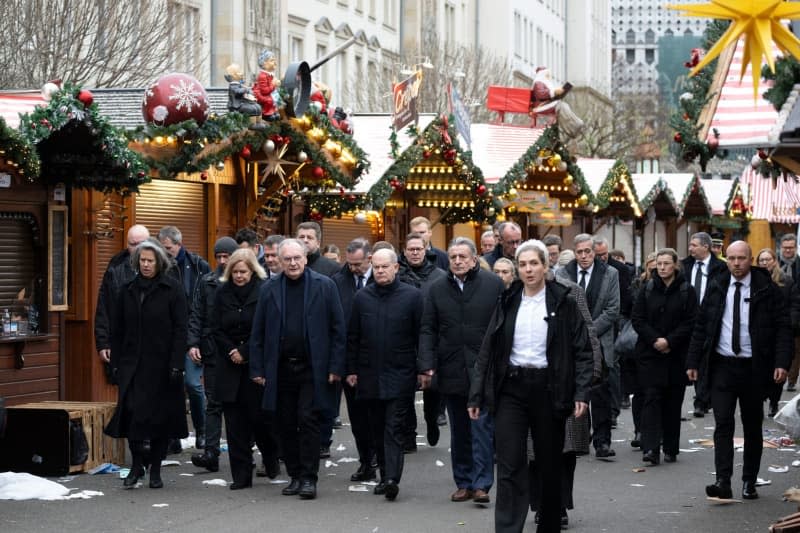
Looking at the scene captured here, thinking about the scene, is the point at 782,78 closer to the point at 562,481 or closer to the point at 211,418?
the point at 562,481

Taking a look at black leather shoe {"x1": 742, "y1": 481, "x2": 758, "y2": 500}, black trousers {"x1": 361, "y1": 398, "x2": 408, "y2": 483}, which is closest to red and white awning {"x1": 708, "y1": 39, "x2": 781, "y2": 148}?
black leather shoe {"x1": 742, "y1": 481, "x2": 758, "y2": 500}

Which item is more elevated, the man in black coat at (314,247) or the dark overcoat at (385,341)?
the man in black coat at (314,247)

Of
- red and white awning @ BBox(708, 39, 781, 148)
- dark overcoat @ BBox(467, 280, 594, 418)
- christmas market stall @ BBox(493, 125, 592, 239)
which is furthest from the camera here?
christmas market stall @ BBox(493, 125, 592, 239)

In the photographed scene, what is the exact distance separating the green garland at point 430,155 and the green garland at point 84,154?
22.8 feet

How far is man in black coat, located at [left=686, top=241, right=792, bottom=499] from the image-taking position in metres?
11.1

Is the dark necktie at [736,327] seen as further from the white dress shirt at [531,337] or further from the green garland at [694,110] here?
the white dress shirt at [531,337]

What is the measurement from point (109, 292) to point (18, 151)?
1374mm

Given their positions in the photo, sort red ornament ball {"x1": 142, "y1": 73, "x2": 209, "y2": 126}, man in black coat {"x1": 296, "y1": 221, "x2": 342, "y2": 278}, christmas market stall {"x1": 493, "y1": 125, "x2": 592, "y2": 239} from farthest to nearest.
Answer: christmas market stall {"x1": 493, "y1": 125, "x2": 592, "y2": 239}, red ornament ball {"x1": 142, "y1": 73, "x2": 209, "y2": 126}, man in black coat {"x1": 296, "y1": 221, "x2": 342, "y2": 278}

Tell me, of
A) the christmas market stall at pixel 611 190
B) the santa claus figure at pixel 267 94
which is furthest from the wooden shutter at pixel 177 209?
the christmas market stall at pixel 611 190

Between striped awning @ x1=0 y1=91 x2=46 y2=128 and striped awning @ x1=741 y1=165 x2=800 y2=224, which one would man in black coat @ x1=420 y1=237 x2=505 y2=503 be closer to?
striped awning @ x1=0 y1=91 x2=46 y2=128

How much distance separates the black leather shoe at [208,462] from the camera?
12734mm

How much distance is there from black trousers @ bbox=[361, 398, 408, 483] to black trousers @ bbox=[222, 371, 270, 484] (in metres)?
0.89

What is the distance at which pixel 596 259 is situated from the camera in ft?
46.3

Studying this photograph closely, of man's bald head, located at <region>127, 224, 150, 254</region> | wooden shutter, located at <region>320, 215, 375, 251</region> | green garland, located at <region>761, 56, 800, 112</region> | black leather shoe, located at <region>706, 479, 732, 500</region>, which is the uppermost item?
green garland, located at <region>761, 56, 800, 112</region>
